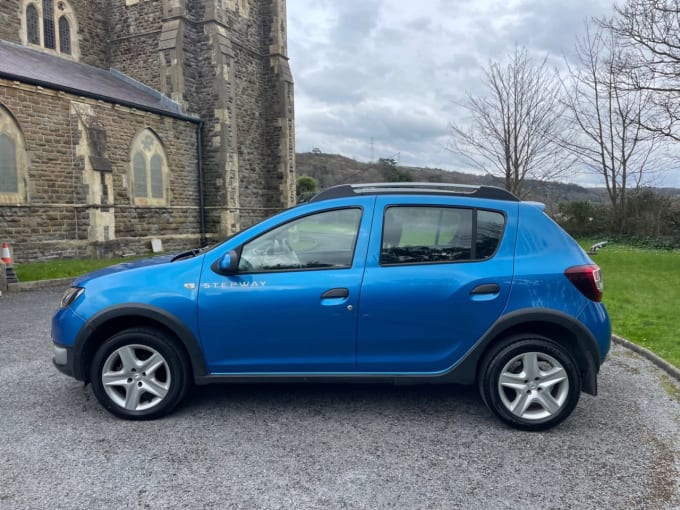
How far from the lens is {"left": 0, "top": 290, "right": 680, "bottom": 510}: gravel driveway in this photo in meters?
2.56

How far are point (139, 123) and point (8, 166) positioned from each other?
508cm

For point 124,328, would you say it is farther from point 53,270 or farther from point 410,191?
point 53,270

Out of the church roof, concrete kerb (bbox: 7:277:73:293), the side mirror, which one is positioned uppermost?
the church roof

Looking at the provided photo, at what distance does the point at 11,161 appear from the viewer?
44.6ft

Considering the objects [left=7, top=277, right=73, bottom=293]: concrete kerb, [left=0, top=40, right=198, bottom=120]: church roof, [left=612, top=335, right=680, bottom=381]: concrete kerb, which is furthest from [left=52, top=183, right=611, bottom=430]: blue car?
[left=0, top=40, right=198, bottom=120]: church roof

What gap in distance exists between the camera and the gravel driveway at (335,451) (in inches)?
101

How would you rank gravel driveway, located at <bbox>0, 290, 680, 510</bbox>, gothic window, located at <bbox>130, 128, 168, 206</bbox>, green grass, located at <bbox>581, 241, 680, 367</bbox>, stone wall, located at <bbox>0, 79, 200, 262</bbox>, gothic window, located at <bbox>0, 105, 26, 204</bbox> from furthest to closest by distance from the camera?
gothic window, located at <bbox>130, 128, 168, 206</bbox> < stone wall, located at <bbox>0, 79, 200, 262</bbox> < gothic window, located at <bbox>0, 105, 26, 204</bbox> < green grass, located at <bbox>581, 241, 680, 367</bbox> < gravel driveway, located at <bbox>0, 290, 680, 510</bbox>

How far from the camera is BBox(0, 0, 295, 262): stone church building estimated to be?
14.1m

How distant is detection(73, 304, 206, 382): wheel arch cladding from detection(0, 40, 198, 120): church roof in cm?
1311

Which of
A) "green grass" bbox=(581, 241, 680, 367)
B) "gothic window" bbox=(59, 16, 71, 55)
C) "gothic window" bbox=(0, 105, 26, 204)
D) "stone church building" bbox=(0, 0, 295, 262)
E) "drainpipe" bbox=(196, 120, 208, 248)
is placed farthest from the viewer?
"drainpipe" bbox=(196, 120, 208, 248)

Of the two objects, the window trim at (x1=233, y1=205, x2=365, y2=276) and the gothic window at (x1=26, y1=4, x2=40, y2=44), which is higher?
the gothic window at (x1=26, y1=4, x2=40, y2=44)

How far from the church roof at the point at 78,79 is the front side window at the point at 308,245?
13628 mm

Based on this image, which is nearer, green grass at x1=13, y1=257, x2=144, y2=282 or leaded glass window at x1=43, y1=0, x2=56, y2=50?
green grass at x1=13, y1=257, x2=144, y2=282

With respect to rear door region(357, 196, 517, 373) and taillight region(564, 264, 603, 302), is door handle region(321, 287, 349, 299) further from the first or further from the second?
taillight region(564, 264, 603, 302)
